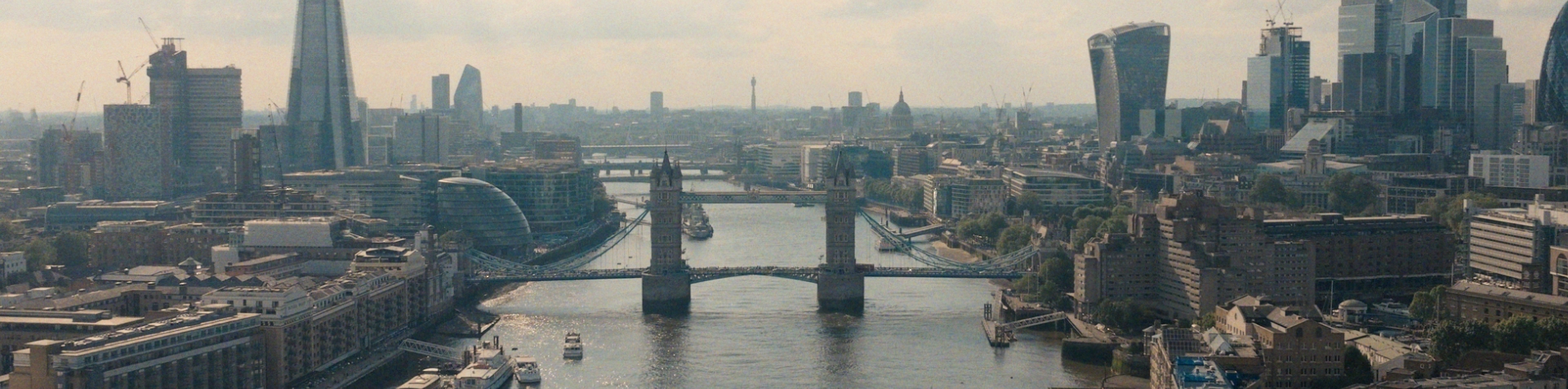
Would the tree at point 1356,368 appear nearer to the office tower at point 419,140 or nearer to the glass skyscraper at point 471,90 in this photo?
the office tower at point 419,140

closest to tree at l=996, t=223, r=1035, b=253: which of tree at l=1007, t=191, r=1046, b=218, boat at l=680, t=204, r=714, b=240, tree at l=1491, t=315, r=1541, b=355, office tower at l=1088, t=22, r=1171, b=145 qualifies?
tree at l=1007, t=191, r=1046, b=218

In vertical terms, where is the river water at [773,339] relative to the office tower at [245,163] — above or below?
below

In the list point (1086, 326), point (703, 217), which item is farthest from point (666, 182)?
point (703, 217)

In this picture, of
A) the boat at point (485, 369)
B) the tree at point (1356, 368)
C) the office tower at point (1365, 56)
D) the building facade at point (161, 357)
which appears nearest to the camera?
the building facade at point (161, 357)

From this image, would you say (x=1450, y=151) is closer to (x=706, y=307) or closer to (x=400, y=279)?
(x=706, y=307)

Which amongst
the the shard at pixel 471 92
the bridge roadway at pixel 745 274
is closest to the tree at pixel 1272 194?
the bridge roadway at pixel 745 274

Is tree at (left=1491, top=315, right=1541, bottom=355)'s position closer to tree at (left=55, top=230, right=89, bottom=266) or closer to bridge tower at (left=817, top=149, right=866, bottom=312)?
bridge tower at (left=817, top=149, right=866, bottom=312)
